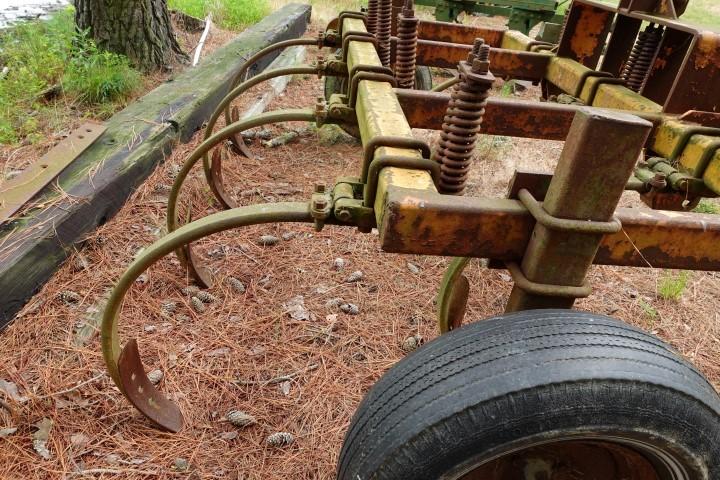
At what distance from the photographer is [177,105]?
4.10 meters

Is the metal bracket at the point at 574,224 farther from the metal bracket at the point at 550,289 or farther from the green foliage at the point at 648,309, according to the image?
the green foliage at the point at 648,309

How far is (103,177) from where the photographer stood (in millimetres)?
3125

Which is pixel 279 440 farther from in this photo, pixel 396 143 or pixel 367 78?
pixel 367 78

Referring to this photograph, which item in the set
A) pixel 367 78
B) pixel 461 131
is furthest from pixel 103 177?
pixel 461 131

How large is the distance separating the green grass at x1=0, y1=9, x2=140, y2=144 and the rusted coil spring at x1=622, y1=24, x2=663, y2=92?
144 inches

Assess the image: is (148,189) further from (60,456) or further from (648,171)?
(648,171)

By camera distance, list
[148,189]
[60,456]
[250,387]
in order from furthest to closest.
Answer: [148,189] → [250,387] → [60,456]

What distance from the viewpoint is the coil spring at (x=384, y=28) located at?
10.4 ft

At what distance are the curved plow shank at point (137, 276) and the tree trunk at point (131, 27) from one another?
Result: 3781 mm

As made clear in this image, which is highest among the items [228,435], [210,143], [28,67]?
[210,143]

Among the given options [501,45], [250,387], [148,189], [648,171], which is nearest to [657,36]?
[648,171]

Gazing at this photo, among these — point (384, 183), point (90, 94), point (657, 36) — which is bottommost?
point (90, 94)

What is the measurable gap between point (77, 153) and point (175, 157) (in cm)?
72

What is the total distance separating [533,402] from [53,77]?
464 centimetres
